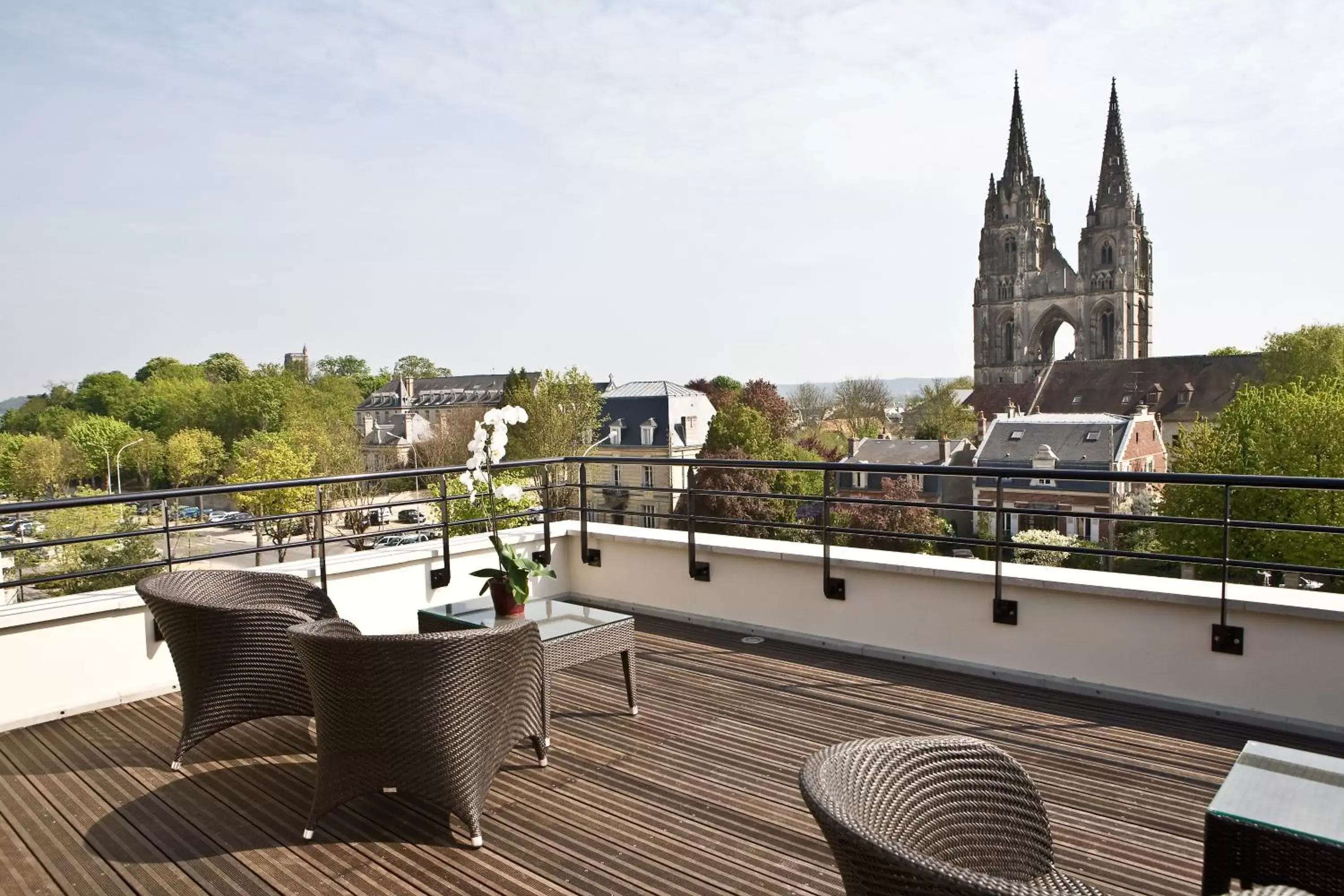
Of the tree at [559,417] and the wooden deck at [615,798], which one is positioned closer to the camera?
the wooden deck at [615,798]

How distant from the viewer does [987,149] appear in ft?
239

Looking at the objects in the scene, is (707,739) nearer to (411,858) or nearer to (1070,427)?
(411,858)

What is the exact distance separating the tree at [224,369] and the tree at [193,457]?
17.2 meters

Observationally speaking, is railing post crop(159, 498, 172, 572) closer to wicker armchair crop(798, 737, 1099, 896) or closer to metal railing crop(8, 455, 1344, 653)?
metal railing crop(8, 455, 1344, 653)

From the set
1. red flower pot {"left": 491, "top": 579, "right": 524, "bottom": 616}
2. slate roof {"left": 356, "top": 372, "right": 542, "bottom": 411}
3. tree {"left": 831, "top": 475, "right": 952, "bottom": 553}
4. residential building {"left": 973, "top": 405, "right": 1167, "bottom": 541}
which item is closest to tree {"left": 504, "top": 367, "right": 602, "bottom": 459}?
tree {"left": 831, "top": 475, "right": 952, "bottom": 553}

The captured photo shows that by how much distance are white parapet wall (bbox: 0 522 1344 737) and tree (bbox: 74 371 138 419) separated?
67496 mm

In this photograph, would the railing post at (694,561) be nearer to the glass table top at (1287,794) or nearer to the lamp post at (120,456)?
the glass table top at (1287,794)

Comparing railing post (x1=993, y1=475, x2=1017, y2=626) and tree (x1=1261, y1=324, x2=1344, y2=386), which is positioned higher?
tree (x1=1261, y1=324, x2=1344, y2=386)

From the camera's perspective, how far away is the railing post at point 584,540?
570 cm

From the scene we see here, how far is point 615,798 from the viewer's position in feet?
9.50

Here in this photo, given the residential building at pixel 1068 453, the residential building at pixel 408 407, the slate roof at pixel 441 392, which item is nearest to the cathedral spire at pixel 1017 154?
the residential building at pixel 1068 453

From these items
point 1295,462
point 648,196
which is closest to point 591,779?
point 648,196

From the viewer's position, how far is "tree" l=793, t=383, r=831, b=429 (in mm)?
60250

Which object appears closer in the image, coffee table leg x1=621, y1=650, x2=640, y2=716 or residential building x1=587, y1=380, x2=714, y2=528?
coffee table leg x1=621, y1=650, x2=640, y2=716
